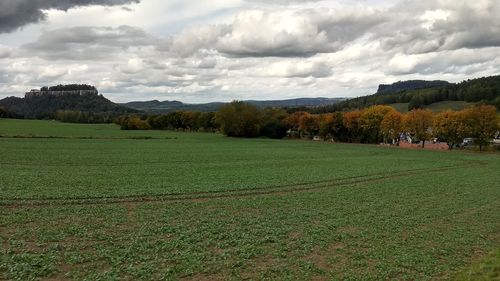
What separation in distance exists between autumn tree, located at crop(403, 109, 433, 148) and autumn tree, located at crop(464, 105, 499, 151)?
13.3 metres

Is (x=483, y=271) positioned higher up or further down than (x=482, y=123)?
further down

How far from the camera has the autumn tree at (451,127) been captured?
10594 centimetres

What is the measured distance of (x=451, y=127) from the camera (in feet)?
357

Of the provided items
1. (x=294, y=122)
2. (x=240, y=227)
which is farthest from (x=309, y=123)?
(x=240, y=227)

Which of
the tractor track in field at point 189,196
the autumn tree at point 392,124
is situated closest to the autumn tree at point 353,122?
the autumn tree at point 392,124

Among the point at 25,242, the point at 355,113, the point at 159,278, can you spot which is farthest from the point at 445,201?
the point at 355,113

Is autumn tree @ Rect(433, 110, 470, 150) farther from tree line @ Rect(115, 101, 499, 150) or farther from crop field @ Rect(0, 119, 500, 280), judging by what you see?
crop field @ Rect(0, 119, 500, 280)

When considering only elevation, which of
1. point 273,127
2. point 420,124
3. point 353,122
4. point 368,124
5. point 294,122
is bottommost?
point 273,127

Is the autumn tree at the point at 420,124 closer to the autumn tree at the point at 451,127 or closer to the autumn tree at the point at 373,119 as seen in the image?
the autumn tree at the point at 451,127

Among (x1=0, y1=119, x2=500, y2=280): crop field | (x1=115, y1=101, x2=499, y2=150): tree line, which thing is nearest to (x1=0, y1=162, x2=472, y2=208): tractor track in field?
(x1=0, y1=119, x2=500, y2=280): crop field

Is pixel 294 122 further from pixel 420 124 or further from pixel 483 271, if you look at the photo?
pixel 483 271

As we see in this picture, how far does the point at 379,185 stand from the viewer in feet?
144

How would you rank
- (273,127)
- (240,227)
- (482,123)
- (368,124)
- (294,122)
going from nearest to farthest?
(240,227)
(482,123)
(368,124)
(273,127)
(294,122)

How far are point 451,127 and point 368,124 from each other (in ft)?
80.1
